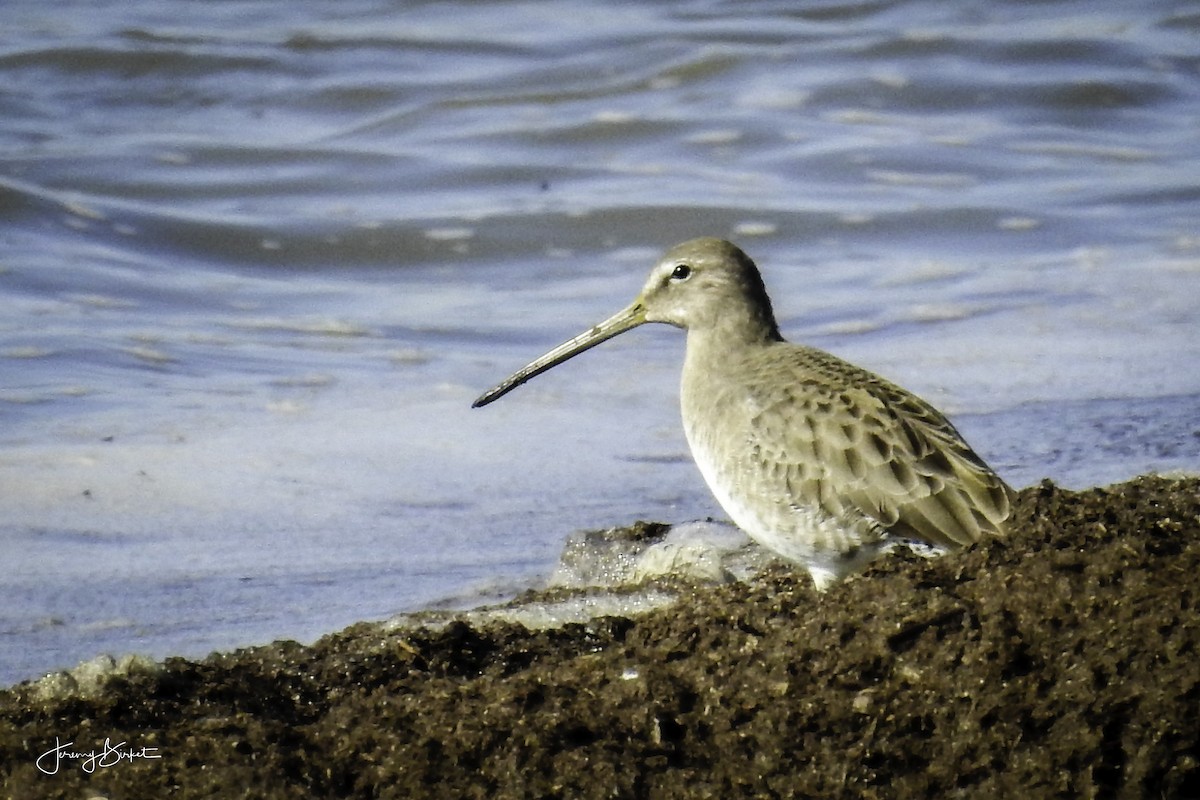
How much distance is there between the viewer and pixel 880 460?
3.96 metres

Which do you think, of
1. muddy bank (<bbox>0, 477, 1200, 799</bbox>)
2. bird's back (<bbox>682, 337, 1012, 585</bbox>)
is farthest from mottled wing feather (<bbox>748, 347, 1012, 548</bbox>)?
muddy bank (<bbox>0, 477, 1200, 799</bbox>)

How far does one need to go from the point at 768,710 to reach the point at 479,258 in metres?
6.56

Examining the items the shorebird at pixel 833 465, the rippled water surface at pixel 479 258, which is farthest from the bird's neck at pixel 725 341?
the rippled water surface at pixel 479 258

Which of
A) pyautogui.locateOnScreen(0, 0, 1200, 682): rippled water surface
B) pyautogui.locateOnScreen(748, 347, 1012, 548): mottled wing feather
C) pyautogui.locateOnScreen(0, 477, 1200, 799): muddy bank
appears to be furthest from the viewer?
pyautogui.locateOnScreen(0, 0, 1200, 682): rippled water surface

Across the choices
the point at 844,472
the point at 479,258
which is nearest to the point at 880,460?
the point at 844,472

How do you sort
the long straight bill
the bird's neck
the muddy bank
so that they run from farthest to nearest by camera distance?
the long straight bill → the bird's neck → the muddy bank

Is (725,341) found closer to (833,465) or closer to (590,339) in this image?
(590,339)

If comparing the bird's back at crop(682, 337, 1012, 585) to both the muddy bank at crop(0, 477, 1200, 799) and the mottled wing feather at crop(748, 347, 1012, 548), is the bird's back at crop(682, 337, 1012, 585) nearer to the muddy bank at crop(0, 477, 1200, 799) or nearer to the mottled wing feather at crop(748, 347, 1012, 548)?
the mottled wing feather at crop(748, 347, 1012, 548)
